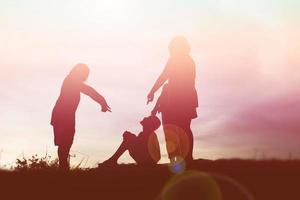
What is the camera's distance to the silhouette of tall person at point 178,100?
44.5 feet

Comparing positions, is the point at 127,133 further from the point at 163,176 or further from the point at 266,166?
the point at 266,166

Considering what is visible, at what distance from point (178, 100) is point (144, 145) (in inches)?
57.6

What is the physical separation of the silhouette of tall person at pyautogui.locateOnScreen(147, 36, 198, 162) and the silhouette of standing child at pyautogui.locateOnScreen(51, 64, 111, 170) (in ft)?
7.85

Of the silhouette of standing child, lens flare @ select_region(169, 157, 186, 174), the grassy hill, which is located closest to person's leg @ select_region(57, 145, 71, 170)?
the silhouette of standing child

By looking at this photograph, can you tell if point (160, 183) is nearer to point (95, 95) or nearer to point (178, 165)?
point (178, 165)

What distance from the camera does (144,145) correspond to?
14367mm

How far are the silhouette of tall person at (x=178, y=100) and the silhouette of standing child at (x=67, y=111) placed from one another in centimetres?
239

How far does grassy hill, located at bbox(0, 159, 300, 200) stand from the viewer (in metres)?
10.5

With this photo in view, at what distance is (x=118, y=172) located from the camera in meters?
13.1

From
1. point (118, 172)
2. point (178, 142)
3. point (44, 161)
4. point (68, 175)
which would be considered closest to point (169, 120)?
point (178, 142)

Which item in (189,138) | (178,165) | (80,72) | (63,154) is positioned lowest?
(178,165)

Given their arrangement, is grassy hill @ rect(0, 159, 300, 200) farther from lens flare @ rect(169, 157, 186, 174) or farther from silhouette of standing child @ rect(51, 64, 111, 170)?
silhouette of standing child @ rect(51, 64, 111, 170)

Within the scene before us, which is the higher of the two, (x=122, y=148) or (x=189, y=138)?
(x=189, y=138)

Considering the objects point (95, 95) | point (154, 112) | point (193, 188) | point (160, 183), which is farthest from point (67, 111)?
point (193, 188)
